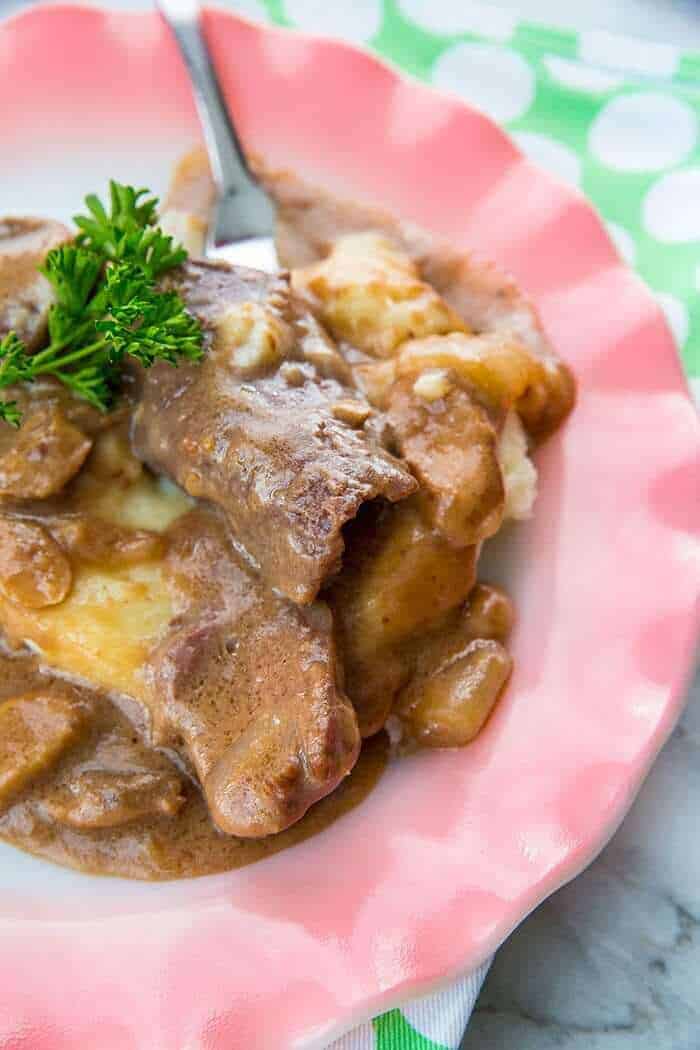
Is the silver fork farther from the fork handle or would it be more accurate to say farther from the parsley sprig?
the parsley sprig

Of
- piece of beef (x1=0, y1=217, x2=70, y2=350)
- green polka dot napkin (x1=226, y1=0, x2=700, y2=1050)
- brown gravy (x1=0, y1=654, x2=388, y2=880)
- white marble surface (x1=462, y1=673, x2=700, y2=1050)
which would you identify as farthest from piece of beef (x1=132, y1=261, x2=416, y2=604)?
green polka dot napkin (x1=226, y1=0, x2=700, y2=1050)

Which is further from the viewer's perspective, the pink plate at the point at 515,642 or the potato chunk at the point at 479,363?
the potato chunk at the point at 479,363

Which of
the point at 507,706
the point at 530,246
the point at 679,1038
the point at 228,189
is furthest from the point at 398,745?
the point at 228,189

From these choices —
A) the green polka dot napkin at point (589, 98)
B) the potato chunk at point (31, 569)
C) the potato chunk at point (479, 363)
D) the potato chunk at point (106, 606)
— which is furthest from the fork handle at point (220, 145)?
the potato chunk at point (31, 569)

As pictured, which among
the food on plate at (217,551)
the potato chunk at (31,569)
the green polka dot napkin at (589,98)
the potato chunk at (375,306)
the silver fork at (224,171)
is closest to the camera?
the food on plate at (217,551)

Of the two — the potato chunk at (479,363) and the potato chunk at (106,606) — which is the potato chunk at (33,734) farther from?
the potato chunk at (479,363)

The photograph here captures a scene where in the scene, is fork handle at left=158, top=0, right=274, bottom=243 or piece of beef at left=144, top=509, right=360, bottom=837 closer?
piece of beef at left=144, top=509, right=360, bottom=837
